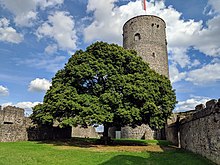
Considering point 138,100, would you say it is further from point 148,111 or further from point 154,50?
point 154,50

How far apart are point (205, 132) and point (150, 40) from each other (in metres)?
21.8

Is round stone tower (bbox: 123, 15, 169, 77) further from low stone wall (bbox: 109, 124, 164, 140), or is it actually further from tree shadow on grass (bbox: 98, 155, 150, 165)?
tree shadow on grass (bbox: 98, 155, 150, 165)

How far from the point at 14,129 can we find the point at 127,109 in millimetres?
9497

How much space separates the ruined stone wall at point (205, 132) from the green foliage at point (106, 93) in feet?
10.2

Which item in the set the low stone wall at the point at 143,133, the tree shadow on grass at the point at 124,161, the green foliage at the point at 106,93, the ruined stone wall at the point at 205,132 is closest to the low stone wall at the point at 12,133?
the green foliage at the point at 106,93

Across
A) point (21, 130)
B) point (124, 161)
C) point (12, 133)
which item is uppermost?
point (21, 130)

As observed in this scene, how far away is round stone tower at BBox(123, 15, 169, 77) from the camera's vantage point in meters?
32.2

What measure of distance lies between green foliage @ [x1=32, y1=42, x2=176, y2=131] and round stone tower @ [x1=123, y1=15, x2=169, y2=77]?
11928 millimetres

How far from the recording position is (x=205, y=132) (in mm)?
12172

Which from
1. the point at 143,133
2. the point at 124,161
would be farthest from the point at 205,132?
the point at 143,133

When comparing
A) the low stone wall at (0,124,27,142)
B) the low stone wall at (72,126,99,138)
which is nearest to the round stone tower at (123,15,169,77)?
the low stone wall at (72,126,99,138)

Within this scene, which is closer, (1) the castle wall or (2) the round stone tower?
(1) the castle wall

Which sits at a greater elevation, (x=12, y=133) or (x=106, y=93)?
(x=106, y=93)

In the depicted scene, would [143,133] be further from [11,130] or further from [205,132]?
[205,132]
